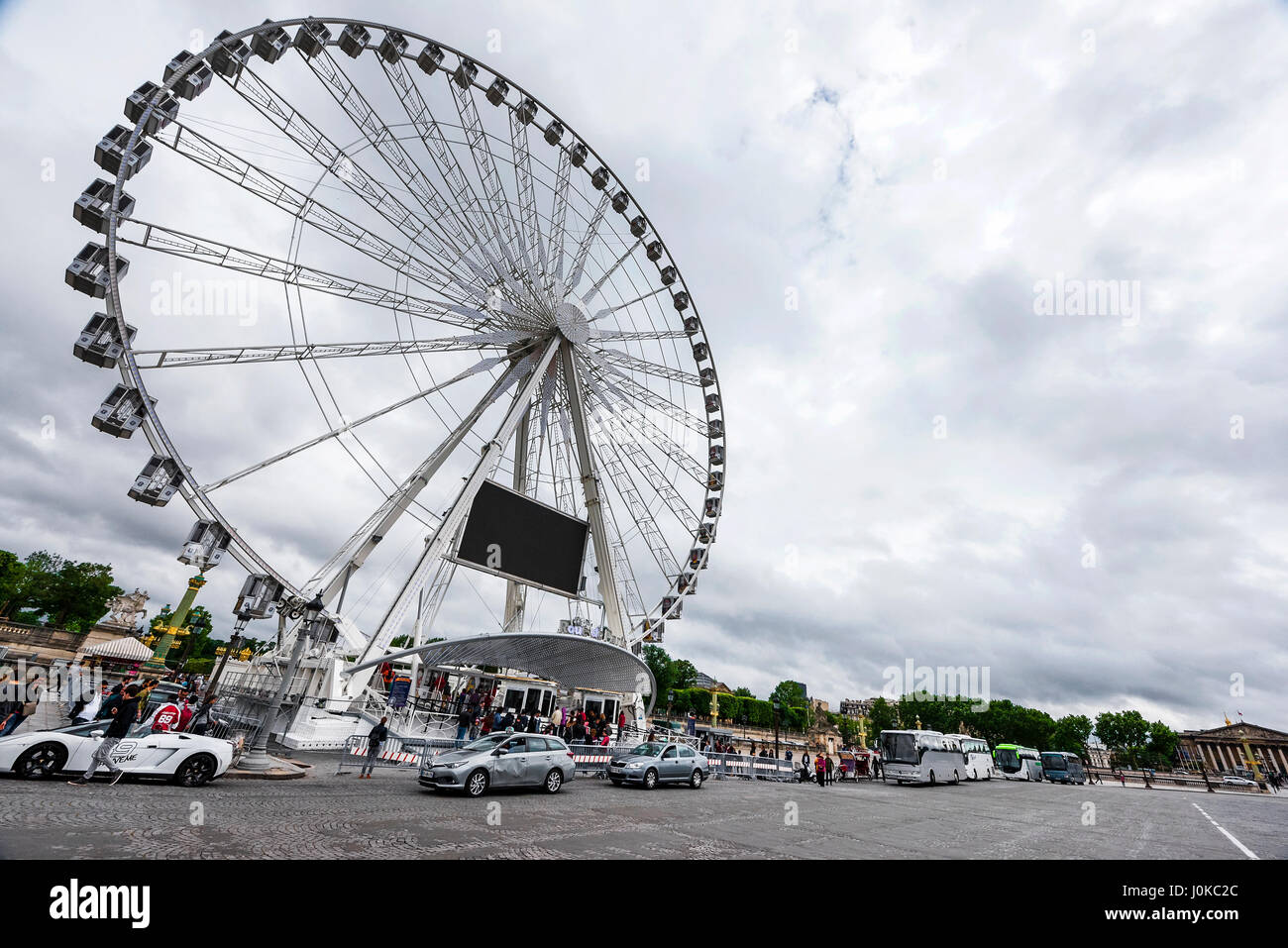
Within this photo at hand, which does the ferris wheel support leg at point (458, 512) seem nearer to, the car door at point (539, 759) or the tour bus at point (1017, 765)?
the car door at point (539, 759)

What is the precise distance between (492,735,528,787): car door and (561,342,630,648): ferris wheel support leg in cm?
1562

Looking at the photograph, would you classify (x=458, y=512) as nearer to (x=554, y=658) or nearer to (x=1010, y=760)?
(x=554, y=658)

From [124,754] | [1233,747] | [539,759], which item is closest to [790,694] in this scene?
[1233,747]

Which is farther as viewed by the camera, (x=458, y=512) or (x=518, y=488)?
(x=518, y=488)

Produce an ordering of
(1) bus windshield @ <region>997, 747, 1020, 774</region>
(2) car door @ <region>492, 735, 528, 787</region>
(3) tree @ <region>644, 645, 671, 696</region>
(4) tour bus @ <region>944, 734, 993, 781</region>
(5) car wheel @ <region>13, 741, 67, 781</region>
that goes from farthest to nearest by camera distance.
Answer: (3) tree @ <region>644, 645, 671, 696</region>
(1) bus windshield @ <region>997, 747, 1020, 774</region>
(4) tour bus @ <region>944, 734, 993, 781</region>
(2) car door @ <region>492, 735, 528, 787</region>
(5) car wheel @ <region>13, 741, 67, 781</region>

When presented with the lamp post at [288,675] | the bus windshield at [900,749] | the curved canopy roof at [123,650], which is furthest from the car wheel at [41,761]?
the curved canopy roof at [123,650]

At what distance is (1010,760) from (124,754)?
66115 millimetres

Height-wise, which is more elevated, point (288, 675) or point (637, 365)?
point (637, 365)

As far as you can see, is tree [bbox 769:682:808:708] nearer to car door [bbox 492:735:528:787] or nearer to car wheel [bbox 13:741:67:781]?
car door [bbox 492:735:528:787]

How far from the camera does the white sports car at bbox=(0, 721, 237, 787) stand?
36.2 feet

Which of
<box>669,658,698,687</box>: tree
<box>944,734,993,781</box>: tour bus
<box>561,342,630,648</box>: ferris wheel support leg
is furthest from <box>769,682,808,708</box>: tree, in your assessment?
<box>561,342,630,648</box>: ferris wheel support leg

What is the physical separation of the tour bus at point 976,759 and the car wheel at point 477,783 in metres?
40.9

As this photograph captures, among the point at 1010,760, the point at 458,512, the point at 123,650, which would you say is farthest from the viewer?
the point at 1010,760

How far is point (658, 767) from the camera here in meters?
19.6
